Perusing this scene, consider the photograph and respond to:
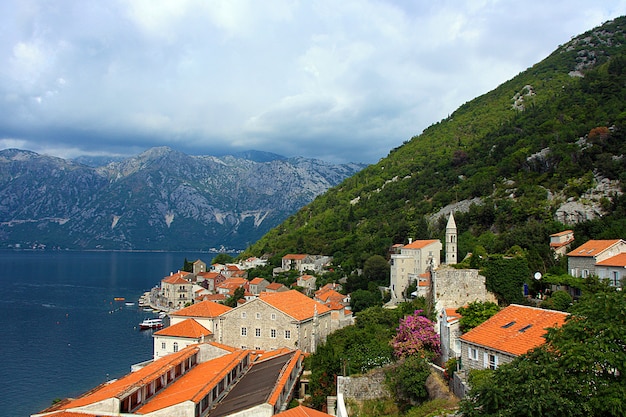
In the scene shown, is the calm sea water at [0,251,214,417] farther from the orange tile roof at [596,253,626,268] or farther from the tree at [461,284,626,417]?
the orange tile roof at [596,253,626,268]

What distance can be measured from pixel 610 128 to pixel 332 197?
74503 millimetres

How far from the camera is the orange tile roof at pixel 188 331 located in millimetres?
36125

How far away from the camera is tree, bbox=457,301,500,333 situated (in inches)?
987

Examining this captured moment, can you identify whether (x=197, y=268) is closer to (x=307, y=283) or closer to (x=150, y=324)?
(x=150, y=324)

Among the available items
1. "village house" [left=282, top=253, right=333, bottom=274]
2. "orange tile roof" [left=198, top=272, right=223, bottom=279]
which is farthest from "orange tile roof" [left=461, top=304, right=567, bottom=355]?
"orange tile roof" [left=198, top=272, right=223, bottom=279]

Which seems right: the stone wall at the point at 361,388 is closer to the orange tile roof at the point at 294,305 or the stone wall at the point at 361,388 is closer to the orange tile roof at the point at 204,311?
the orange tile roof at the point at 294,305

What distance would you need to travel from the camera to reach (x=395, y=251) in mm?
68000

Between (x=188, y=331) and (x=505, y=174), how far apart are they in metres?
53.9

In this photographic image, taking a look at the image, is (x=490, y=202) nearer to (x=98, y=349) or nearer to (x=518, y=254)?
(x=518, y=254)

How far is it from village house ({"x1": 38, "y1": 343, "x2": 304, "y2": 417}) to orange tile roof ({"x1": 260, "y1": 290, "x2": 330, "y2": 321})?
4.90 metres

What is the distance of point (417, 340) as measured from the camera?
27016mm

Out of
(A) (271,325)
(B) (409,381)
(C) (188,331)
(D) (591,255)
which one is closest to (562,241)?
(D) (591,255)

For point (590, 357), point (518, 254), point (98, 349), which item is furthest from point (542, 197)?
point (98, 349)

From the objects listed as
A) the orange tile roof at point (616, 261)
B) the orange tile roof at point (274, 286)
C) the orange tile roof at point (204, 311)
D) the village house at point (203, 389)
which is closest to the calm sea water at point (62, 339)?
the orange tile roof at point (204, 311)
